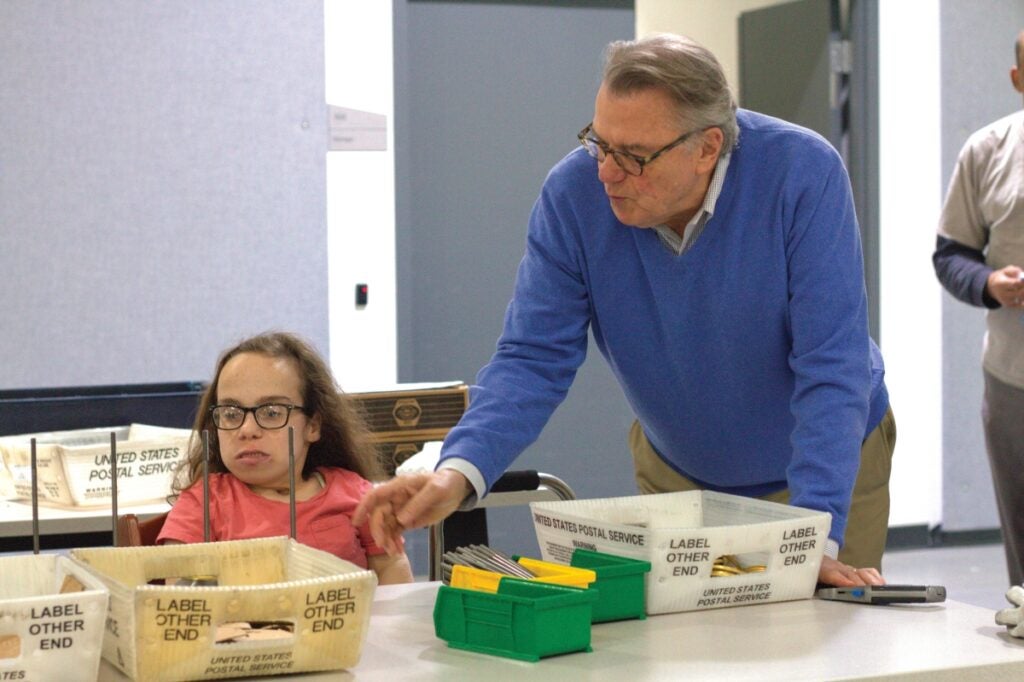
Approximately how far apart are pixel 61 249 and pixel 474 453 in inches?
122

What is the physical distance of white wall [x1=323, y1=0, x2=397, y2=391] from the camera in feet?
15.8

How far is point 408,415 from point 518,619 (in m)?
1.70

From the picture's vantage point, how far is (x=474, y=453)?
5.91ft

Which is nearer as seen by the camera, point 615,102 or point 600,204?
point 615,102

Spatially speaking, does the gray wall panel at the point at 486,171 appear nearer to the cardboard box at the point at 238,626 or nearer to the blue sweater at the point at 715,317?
the blue sweater at the point at 715,317

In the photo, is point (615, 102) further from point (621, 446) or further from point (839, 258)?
point (621, 446)

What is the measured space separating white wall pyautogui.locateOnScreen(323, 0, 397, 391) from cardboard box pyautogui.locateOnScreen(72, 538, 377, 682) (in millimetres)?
3528

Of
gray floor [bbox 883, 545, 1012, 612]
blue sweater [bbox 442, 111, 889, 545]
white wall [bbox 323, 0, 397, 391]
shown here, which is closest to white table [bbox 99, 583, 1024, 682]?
blue sweater [bbox 442, 111, 889, 545]

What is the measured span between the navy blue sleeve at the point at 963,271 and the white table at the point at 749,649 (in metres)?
1.99

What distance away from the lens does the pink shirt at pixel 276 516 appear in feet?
7.04

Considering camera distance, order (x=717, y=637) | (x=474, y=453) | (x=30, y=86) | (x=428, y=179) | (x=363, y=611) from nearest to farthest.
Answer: (x=363, y=611) < (x=717, y=637) < (x=474, y=453) < (x=30, y=86) < (x=428, y=179)

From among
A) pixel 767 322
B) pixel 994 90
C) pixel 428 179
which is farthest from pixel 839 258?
pixel 994 90

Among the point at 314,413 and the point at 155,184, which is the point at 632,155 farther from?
the point at 155,184

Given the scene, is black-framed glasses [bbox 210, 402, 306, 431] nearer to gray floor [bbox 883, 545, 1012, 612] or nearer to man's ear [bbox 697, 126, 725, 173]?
man's ear [bbox 697, 126, 725, 173]
